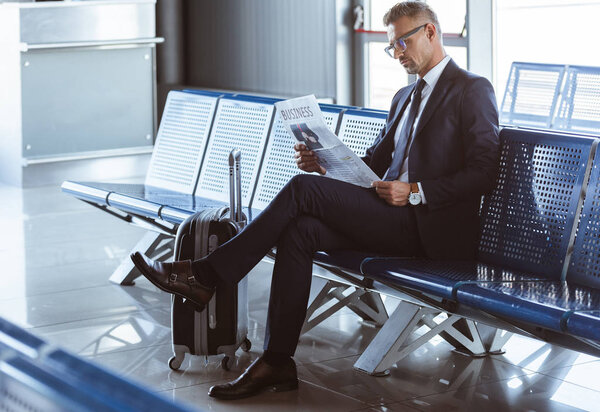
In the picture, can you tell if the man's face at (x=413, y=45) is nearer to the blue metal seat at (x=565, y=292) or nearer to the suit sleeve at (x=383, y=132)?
the suit sleeve at (x=383, y=132)

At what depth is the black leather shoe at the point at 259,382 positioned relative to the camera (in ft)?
10.6

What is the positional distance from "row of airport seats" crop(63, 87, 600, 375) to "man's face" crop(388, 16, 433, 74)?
0.40 metres

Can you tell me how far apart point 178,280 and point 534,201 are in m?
1.24

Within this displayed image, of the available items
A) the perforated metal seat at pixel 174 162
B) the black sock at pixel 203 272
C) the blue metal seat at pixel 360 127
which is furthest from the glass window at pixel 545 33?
the black sock at pixel 203 272

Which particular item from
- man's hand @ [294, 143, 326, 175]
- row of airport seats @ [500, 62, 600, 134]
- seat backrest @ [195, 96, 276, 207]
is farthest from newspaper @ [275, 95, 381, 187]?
row of airport seats @ [500, 62, 600, 134]

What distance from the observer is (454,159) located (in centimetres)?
346

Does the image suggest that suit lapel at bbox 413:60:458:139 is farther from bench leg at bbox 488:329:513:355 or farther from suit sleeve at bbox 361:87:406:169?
bench leg at bbox 488:329:513:355

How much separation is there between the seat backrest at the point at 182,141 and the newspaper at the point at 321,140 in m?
1.59

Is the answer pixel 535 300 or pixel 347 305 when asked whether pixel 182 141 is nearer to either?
pixel 347 305

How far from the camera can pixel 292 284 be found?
3293 mm

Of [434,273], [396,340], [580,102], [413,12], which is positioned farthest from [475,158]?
[580,102]

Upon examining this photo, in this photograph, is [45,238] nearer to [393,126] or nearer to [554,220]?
[393,126]

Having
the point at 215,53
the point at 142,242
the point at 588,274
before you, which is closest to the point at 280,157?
the point at 142,242

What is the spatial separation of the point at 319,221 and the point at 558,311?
40.0 inches
